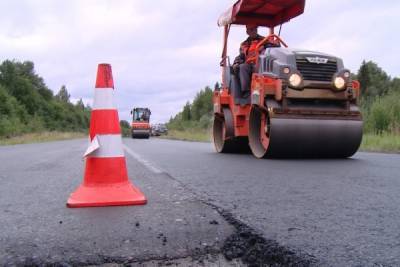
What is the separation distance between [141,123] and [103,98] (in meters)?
39.3

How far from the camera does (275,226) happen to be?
8.48ft

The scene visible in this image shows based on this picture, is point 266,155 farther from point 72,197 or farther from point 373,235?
point 373,235

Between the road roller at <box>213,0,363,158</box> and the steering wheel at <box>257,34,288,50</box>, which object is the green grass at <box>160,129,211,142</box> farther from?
the road roller at <box>213,0,363,158</box>

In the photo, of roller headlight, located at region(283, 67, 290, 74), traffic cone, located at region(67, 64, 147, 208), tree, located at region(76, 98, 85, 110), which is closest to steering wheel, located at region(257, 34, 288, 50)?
roller headlight, located at region(283, 67, 290, 74)

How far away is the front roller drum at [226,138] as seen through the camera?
955cm

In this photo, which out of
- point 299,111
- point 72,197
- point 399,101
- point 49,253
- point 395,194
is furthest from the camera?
point 399,101

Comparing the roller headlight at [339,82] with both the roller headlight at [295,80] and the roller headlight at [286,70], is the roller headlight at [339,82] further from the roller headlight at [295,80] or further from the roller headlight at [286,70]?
the roller headlight at [286,70]

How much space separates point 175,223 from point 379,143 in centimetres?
964

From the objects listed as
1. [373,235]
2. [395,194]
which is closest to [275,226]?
[373,235]

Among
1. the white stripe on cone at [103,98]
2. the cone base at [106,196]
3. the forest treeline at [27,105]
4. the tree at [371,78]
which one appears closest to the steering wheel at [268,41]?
the white stripe on cone at [103,98]

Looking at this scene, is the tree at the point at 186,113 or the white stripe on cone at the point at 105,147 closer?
the white stripe on cone at the point at 105,147

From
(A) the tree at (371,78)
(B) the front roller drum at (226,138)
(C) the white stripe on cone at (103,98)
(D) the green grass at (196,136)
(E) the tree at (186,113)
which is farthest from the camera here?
(E) the tree at (186,113)

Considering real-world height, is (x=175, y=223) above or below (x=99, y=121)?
below

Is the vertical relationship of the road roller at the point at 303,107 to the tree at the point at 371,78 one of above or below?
below
